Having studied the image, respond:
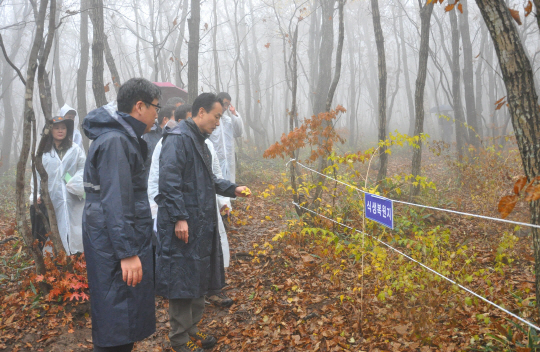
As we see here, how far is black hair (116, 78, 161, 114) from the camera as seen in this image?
256 cm

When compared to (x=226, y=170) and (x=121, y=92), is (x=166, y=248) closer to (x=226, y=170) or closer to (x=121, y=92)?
(x=121, y=92)

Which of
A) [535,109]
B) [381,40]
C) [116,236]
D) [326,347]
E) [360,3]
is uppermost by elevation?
[360,3]

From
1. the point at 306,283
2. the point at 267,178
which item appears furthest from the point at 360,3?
the point at 306,283

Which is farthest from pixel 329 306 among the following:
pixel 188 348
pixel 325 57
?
pixel 325 57

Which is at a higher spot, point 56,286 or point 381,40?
point 381,40

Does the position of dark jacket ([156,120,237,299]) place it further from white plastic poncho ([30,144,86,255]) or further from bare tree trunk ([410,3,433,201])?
bare tree trunk ([410,3,433,201])

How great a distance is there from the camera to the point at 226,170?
271 inches

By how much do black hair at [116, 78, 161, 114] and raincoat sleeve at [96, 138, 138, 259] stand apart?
0.35 m

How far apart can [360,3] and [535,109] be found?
88.9ft

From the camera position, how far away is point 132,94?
257 centimetres

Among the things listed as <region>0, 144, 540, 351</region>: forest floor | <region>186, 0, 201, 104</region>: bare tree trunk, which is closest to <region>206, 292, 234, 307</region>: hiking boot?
<region>0, 144, 540, 351</region>: forest floor

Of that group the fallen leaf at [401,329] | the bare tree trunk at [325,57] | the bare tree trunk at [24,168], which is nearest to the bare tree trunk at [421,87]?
the fallen leaf at [401,329]

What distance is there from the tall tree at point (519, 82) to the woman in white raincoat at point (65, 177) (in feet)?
15.9

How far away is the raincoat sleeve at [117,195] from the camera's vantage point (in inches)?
87.0
